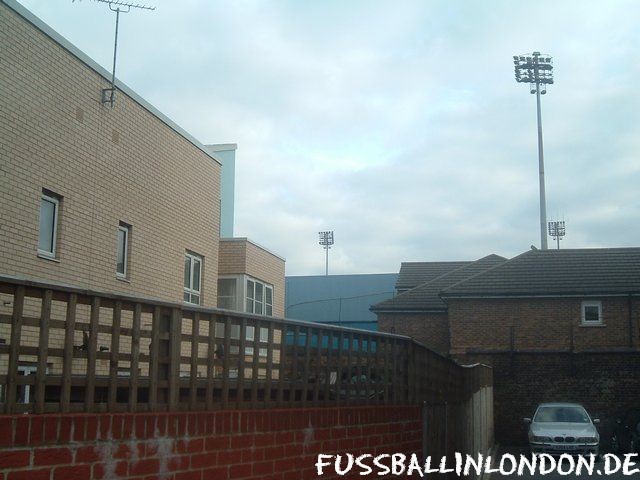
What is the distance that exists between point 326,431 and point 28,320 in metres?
3.92

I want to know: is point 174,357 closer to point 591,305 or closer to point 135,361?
point 135,361

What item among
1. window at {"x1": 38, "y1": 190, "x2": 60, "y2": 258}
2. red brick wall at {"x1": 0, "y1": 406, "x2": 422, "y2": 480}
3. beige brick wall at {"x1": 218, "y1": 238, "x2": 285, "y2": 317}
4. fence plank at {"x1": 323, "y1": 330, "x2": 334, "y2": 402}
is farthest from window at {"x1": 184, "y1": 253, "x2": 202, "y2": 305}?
fence plank at {"x1": 323, "y1": 330, "x2": 334, "y2": 402}

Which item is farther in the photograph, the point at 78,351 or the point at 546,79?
the point at 546,79

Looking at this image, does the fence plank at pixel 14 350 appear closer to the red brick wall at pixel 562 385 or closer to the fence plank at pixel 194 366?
the fence plank at pixel 194 366

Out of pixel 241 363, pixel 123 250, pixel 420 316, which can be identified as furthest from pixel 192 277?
pixel 420 316

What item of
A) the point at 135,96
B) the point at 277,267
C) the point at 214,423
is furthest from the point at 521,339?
the point at 214,423

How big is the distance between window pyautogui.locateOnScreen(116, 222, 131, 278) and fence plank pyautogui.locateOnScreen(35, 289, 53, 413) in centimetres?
1073

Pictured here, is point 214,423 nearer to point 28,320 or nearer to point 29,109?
point 28,320

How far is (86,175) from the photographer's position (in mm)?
14055

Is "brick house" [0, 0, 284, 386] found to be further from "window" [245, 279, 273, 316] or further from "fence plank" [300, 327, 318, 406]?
"fence plank" [300, 327, 318, 406]

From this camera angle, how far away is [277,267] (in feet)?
81.0

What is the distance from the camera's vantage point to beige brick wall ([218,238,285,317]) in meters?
21.8

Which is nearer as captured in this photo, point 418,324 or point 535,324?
point 535,324

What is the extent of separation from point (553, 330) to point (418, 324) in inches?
321
